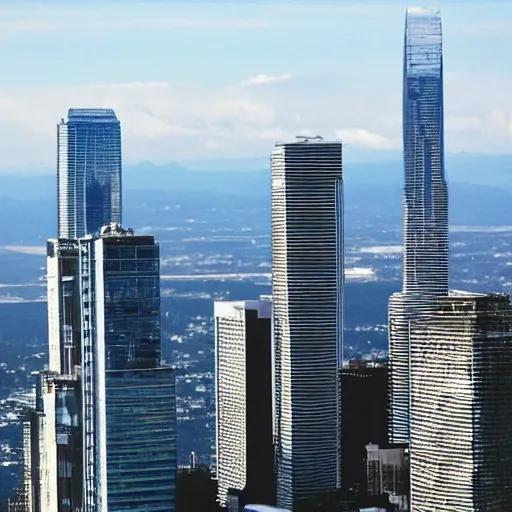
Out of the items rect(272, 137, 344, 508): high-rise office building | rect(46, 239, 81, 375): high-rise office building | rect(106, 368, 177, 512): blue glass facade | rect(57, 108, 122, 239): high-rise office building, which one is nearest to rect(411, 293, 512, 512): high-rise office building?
rect(106, 368, 177, 512): blue glass facade

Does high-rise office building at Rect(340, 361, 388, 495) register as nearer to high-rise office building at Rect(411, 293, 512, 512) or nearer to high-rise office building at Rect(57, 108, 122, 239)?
high-rise office building at Rect(411, 293, 512, 512)

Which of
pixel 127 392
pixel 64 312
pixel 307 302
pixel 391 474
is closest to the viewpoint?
pixel 127 392

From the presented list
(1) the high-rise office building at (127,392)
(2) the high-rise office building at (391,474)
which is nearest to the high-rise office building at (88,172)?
(1) the high-rise office building at (127,392)

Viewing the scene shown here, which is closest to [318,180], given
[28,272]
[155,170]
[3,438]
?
[155,170]

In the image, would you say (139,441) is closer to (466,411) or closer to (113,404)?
(113,404)

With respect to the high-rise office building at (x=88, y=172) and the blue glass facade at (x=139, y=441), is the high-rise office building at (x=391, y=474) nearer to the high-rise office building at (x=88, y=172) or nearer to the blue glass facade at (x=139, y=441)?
the blue glass facade at (x=139, y=441)

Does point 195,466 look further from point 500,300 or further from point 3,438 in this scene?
point 500,300

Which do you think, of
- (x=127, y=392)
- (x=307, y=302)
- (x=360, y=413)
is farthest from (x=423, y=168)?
(x=127, y=392)
